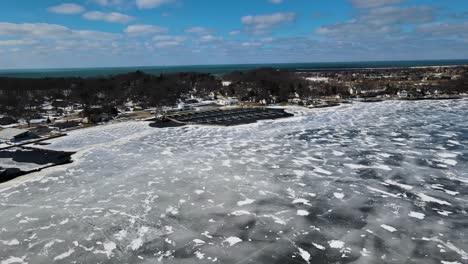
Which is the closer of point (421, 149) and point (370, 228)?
point (370, 228)

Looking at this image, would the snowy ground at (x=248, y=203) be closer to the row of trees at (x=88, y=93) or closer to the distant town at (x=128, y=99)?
the distant town at (x=128, y=99)

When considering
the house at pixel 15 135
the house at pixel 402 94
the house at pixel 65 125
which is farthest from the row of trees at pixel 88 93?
the house at pixel 402 94

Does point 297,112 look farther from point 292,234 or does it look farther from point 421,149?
point 292,234

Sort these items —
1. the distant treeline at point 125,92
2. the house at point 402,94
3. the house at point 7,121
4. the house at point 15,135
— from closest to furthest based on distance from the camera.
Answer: the house at point 15,135 < the house at point 7,121 < the distant treeline at point 125,92 < the house at point 402,94

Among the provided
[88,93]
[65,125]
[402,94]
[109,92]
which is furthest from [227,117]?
[402,94]

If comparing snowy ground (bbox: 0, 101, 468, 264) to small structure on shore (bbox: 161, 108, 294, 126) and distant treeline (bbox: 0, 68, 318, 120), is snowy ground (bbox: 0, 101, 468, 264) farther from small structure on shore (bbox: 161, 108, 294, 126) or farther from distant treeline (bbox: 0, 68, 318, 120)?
distant treeline (bbox: 0, 68, 318, 120)

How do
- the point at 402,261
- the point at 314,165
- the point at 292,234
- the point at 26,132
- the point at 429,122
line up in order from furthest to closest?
the point at 429,122 < the point at 26,132 < the point at 314,165 < the point at 292,234 < the point at 402,261

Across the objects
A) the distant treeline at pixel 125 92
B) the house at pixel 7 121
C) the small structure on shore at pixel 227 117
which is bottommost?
the small structure on shore at pixel 227 117

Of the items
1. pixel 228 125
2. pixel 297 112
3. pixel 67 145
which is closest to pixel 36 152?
pixel 67 145

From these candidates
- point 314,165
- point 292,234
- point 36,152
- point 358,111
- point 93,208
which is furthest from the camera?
point 358,111
